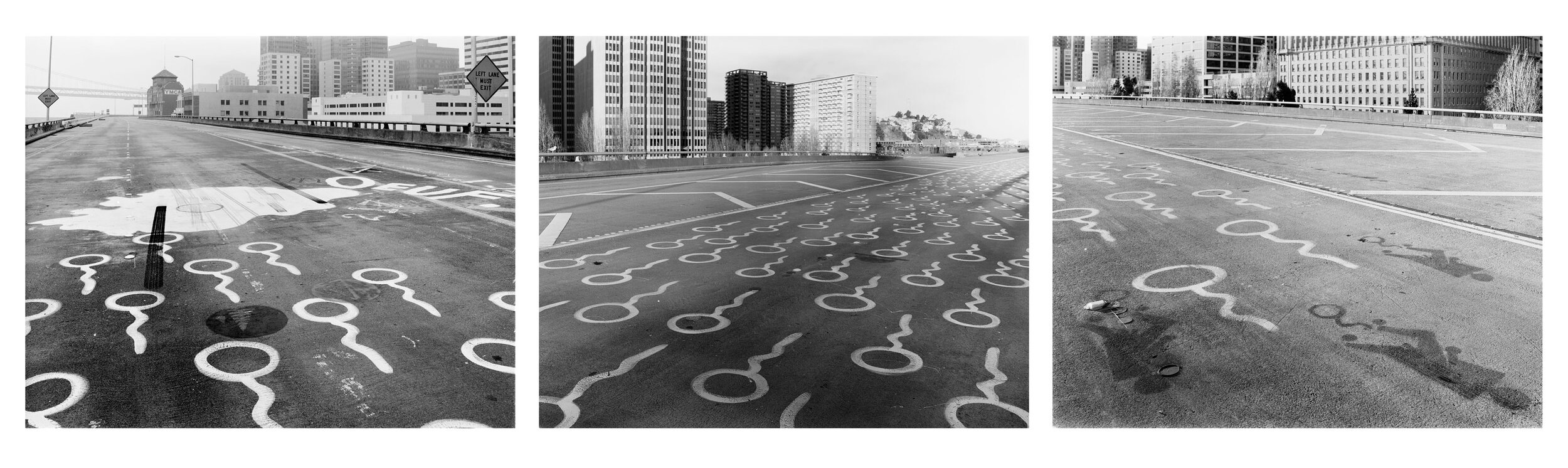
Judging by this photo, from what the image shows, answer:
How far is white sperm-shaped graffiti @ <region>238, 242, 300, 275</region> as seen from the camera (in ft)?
12.2

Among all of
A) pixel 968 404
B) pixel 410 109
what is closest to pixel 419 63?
pixel 410 109

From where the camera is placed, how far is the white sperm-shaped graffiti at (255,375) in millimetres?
3020

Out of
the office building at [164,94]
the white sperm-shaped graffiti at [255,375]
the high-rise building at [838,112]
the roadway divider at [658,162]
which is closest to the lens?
the white sperm-shaped graffiti at [255,375]

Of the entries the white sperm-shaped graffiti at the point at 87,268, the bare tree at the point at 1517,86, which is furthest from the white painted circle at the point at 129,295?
the bare tree at the point at 1517,86

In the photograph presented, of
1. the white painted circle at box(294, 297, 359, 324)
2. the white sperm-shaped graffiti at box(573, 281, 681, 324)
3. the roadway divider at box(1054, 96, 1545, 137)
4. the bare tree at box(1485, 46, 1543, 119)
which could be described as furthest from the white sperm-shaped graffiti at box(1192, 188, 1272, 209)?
the white painted circle at box(294, 297, 359, 324)

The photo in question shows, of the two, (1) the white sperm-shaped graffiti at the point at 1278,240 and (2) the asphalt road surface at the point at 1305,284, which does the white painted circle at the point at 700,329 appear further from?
(1) the white sperm-shaped graffiti at the point at 1278,240

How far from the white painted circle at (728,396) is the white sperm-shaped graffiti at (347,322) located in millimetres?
1215

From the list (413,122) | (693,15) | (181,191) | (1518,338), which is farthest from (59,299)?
(1518,338)

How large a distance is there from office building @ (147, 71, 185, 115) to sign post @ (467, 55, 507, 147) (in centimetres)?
143

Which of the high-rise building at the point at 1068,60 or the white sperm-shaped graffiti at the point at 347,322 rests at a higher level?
the high-rise building at the point at 1068,60

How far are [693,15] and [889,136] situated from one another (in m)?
2.16

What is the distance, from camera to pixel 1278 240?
3.79 m

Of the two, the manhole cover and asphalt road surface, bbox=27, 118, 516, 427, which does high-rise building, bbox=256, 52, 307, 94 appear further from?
the manhole cover
